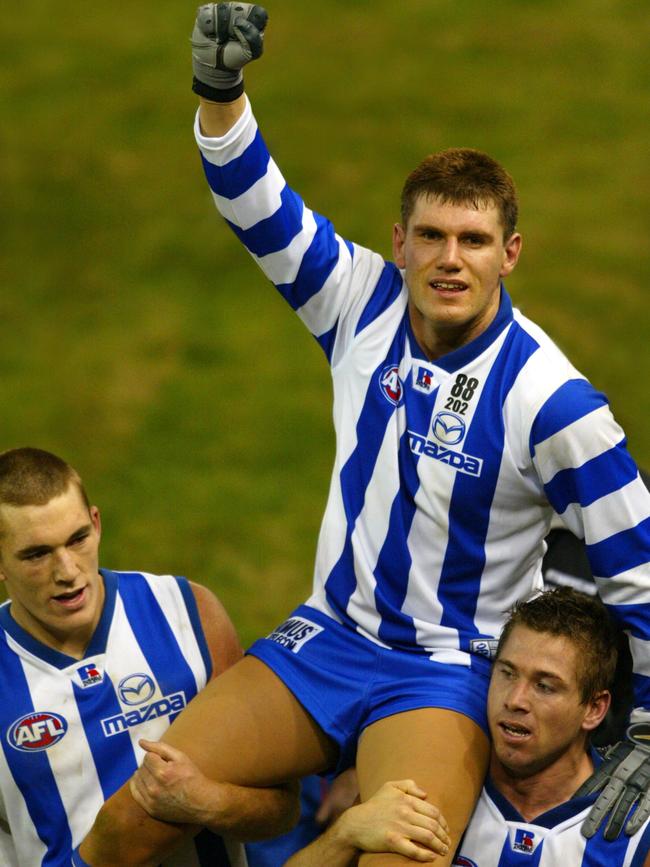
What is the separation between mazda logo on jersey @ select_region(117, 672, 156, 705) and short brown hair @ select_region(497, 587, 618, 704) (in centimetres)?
85

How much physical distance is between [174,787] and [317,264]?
1184 millimetres

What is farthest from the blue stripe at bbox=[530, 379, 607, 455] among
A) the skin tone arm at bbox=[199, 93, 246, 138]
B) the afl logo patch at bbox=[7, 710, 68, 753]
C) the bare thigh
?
the afl logo patch at bbox=[7, 710, 68, 753]

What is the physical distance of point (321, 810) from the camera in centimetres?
392

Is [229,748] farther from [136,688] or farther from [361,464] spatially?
[361,464]

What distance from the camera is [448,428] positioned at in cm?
337

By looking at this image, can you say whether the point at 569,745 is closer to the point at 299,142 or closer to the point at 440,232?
the point at 440,232

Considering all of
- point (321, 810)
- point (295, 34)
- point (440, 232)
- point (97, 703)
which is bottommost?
point (321, 810)

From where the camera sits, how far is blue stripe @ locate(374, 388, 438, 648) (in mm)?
3424

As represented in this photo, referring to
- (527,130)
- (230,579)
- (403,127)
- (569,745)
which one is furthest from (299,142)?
(569,745)

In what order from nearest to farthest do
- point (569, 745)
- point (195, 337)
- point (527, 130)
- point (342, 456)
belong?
point (569, 745) < point (342, 456) < point (195, 337) < point (527, 130)

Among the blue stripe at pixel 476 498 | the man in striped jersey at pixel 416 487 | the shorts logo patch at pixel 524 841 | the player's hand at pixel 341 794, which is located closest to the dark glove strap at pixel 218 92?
the man in striped jersey at pixel 416 487

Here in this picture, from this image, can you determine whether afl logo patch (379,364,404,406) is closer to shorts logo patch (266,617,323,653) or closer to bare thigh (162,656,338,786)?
shorts logo patch (266,617,323,653)

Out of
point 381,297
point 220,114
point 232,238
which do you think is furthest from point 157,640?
point 232,238

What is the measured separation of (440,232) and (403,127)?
13.6ft
